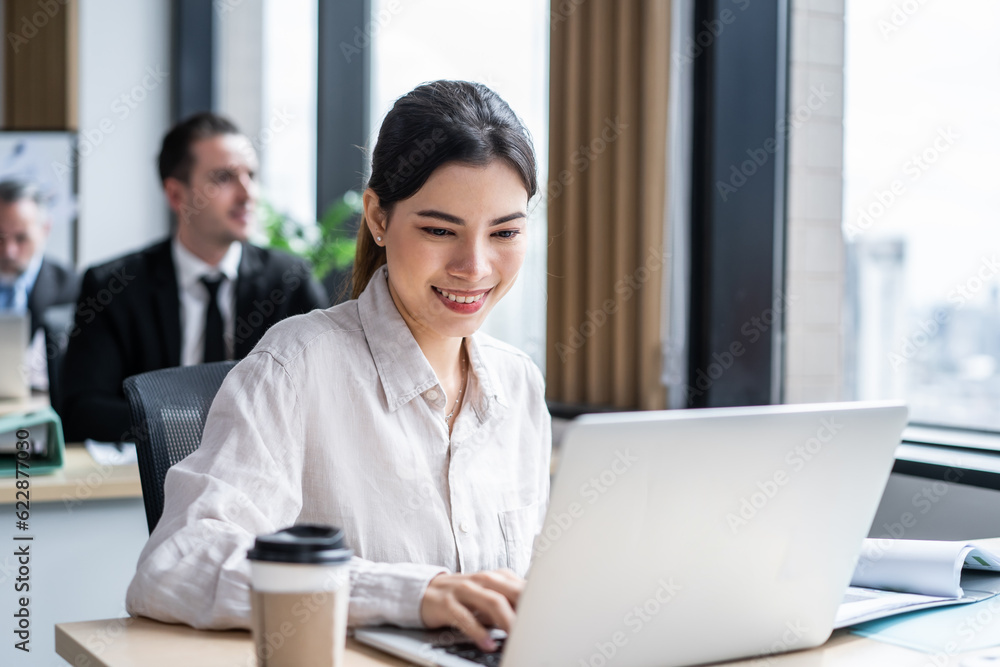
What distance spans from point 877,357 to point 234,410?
1.64 metres

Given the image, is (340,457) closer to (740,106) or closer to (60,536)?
(60,536)

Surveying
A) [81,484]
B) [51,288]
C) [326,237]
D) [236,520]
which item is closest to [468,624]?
[236,520]

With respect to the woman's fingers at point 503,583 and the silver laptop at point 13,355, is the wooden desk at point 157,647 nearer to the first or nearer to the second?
the woman's fingers at point 503,583

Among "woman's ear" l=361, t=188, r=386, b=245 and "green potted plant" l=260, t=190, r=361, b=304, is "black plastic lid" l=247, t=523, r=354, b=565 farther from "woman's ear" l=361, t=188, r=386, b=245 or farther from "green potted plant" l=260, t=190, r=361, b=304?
"green potted plant" l=260, t=190, r=361, b=304

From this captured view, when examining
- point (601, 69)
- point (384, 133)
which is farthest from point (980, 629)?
point (601, 69)

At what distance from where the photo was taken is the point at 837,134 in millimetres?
2395

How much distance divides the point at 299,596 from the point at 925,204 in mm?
1766

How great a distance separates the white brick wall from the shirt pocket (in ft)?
3.85

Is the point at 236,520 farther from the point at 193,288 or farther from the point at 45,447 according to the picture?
the point at 193,288

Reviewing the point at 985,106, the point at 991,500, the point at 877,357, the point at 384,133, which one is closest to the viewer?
the point at 384,133

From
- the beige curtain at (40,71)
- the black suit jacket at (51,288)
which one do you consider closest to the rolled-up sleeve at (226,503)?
the black suit jacket at (51,288)

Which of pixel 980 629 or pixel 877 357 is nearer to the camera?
pixel 980 629

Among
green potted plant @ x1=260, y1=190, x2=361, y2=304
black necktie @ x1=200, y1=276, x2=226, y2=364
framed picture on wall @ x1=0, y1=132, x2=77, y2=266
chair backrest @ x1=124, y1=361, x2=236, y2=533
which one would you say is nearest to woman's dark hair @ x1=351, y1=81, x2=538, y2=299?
chair backrest @ x1=124, y1=361, x2=236, y2=533

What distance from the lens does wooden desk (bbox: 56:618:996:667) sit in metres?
0.94
